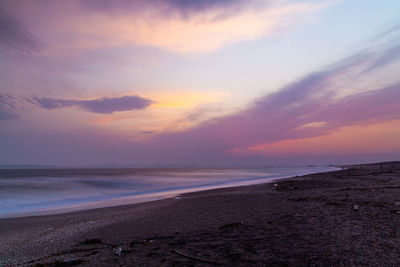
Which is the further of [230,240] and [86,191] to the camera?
[86,191]

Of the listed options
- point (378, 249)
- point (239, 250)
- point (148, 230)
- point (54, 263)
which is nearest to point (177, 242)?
point (239, 250)

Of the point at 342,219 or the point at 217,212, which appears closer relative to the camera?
the point at 342,219

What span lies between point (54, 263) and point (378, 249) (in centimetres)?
560

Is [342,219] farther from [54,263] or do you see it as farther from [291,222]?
[54,263]

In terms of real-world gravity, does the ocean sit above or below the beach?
below

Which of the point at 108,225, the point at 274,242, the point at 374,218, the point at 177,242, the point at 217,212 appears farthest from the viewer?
the point at 217,212

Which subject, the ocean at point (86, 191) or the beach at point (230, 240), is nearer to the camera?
the beach at point (230, 240)

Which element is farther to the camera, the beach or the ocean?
the ocean

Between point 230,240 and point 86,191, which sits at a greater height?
point 230,240

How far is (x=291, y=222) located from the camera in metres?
6.45

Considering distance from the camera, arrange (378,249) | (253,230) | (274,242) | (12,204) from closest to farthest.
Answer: (378,249), (274,242), (253,230), (12,204)

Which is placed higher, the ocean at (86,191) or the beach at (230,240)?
the beach at (230,240)

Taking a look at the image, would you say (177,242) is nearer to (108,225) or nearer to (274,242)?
(274,242)

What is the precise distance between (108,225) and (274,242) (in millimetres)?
5409
